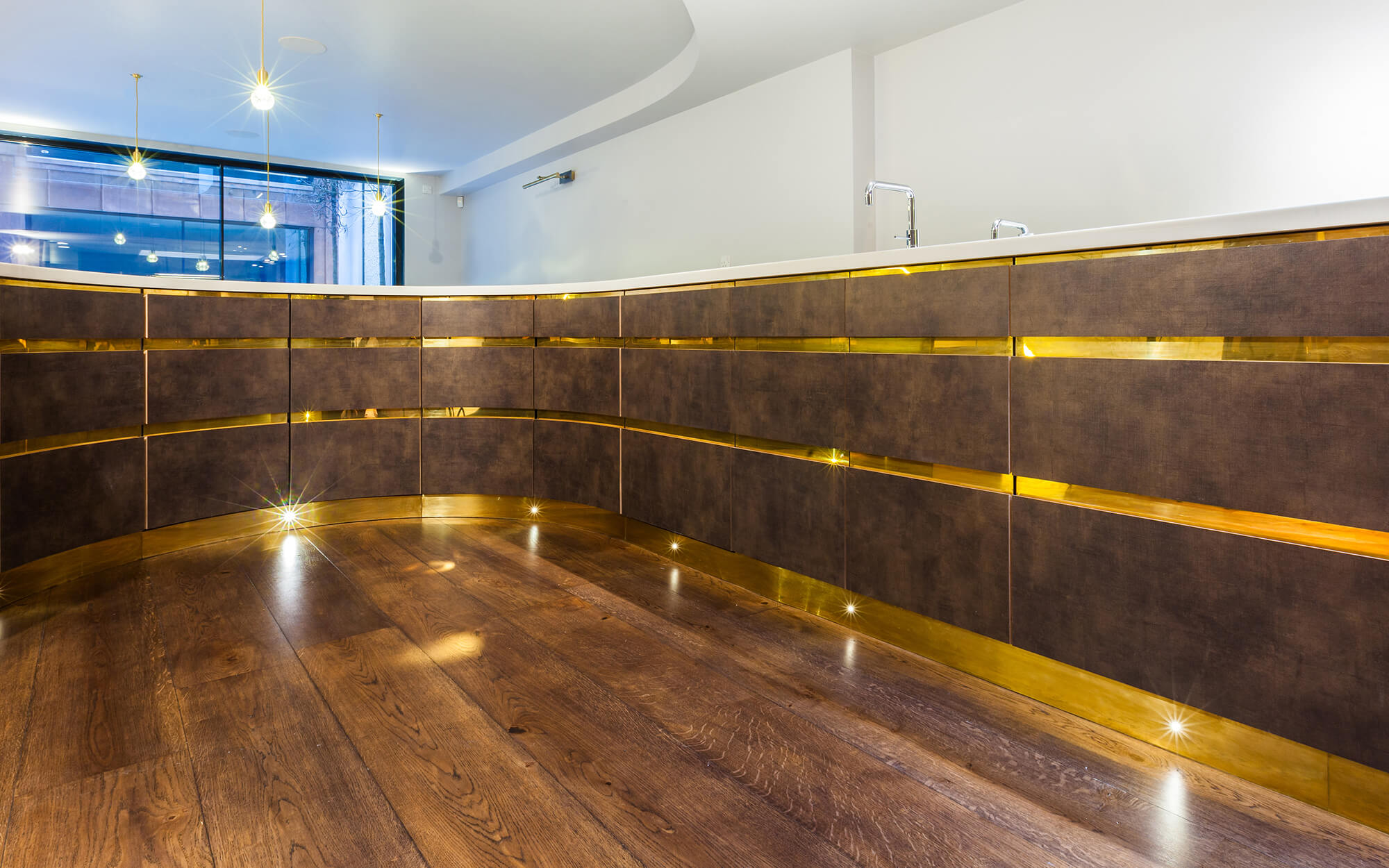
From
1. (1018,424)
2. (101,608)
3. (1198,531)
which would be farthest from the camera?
(101,608)

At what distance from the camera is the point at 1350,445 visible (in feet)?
4.19

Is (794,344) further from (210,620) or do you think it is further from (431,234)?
(431,234)

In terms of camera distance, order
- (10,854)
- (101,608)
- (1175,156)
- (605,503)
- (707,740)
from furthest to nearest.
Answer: (605,503) → (1175,156) → (101,608) → (707,740) → (10,854)

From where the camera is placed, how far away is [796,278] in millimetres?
2379

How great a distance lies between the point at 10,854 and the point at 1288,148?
373cm

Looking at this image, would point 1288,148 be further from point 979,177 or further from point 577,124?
point 577,124

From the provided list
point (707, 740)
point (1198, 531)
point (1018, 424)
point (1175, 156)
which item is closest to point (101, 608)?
point (707, 740)

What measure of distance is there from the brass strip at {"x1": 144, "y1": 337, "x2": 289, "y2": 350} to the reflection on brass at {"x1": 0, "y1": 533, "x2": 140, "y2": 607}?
0.75 meters

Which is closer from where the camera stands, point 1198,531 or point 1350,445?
point 1350,445

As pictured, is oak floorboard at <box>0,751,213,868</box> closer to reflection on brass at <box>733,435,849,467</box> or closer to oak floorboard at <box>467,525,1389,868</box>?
oak floorboard at <box>467,525,1389,868</box>

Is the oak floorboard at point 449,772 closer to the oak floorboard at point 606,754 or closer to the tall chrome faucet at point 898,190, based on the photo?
the oak floorboard at point 606,754

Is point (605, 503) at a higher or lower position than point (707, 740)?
higher

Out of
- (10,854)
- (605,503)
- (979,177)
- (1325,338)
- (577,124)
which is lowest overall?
(10,854)

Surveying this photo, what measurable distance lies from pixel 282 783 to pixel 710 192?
4.01 m
